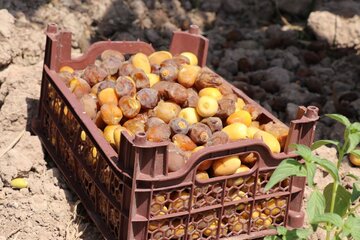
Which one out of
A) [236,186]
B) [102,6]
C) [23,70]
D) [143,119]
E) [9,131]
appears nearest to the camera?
[236,186]

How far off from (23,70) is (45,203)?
39.5 inches

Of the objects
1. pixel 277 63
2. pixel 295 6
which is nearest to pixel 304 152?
pixel 277 63

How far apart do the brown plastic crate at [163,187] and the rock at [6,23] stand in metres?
0.74

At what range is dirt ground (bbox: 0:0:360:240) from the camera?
3.74 m

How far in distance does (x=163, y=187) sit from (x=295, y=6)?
282cm

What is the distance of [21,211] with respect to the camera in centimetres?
371

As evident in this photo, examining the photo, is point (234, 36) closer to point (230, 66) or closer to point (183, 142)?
point (230, 66)

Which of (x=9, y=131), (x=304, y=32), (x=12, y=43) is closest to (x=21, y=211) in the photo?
(x=9, y=131)

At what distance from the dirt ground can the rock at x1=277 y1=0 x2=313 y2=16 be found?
0.04 m

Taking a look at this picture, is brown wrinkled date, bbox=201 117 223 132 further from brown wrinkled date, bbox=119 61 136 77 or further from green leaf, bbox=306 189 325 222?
green leaf, bbox=306 189 325 222

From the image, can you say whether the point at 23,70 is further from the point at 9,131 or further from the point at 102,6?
the point at 102,6

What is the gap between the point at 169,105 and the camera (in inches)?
145

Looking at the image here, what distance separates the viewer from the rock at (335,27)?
5.36 meters

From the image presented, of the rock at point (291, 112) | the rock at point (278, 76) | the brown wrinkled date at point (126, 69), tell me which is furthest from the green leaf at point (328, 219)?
the rock at point (278, 76)
